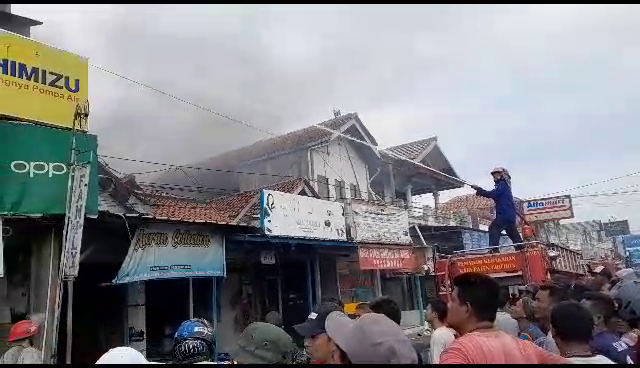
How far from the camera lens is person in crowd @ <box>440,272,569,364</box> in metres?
2.44

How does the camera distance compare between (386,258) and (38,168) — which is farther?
(386,258)

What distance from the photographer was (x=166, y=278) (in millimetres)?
8617

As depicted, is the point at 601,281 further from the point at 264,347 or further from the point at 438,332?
the point at 264,347

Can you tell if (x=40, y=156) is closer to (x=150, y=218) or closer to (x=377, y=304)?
(x=150, y=218)

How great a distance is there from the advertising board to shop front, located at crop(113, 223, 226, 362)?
52.8 feet

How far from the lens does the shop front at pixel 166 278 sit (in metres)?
8.34

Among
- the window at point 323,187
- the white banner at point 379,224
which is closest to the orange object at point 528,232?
the white banner at point 379,224

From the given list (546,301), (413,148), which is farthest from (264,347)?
(413,148)

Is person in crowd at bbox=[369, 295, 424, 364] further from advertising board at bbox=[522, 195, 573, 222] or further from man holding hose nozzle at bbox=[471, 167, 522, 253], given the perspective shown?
advertising board at bbox=[522, 195, 573, 222]

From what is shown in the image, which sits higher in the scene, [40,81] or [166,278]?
[40,81]

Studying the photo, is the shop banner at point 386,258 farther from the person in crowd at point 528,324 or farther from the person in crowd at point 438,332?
the person in crowd at point 438,332

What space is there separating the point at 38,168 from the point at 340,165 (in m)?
12.4

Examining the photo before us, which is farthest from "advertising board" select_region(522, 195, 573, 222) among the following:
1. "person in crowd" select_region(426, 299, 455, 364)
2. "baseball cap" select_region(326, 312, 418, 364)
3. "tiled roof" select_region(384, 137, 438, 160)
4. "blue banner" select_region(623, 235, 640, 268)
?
"baseball cap" select_region(326, 312, 418, 364)

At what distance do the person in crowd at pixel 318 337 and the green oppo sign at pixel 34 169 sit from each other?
4.79 metres
